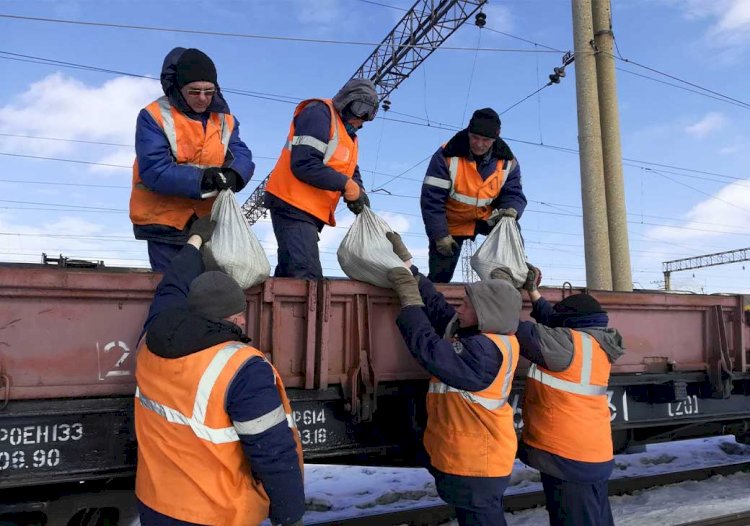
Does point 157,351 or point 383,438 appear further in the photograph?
point 383,438

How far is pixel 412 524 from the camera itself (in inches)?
174

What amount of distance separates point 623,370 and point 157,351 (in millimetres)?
3268

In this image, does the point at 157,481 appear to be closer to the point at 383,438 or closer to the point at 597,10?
the point at 383,438

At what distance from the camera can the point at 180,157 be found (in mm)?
3322

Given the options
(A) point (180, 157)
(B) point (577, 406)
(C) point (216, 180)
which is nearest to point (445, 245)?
(B) point (577, 406)

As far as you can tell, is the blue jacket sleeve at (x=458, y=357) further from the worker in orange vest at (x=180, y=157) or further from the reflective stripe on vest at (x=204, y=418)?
the worker in orange vest at (x=180, y=157)

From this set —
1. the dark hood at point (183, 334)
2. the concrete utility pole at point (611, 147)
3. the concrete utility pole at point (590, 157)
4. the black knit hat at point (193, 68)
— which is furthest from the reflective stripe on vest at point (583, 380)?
the concrete utility pole at point (611, 147)

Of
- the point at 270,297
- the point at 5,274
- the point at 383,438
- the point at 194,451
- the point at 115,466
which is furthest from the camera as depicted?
the point at 383,438

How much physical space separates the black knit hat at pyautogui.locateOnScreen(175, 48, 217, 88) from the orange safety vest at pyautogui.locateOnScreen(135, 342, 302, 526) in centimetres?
162

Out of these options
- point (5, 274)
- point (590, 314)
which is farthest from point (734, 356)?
point (5, 274)

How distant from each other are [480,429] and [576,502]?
90 cm

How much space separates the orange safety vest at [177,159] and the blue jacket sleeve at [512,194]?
7.43ft

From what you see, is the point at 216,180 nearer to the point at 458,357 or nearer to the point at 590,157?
the point at 458,357

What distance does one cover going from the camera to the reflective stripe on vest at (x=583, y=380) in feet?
11.0
